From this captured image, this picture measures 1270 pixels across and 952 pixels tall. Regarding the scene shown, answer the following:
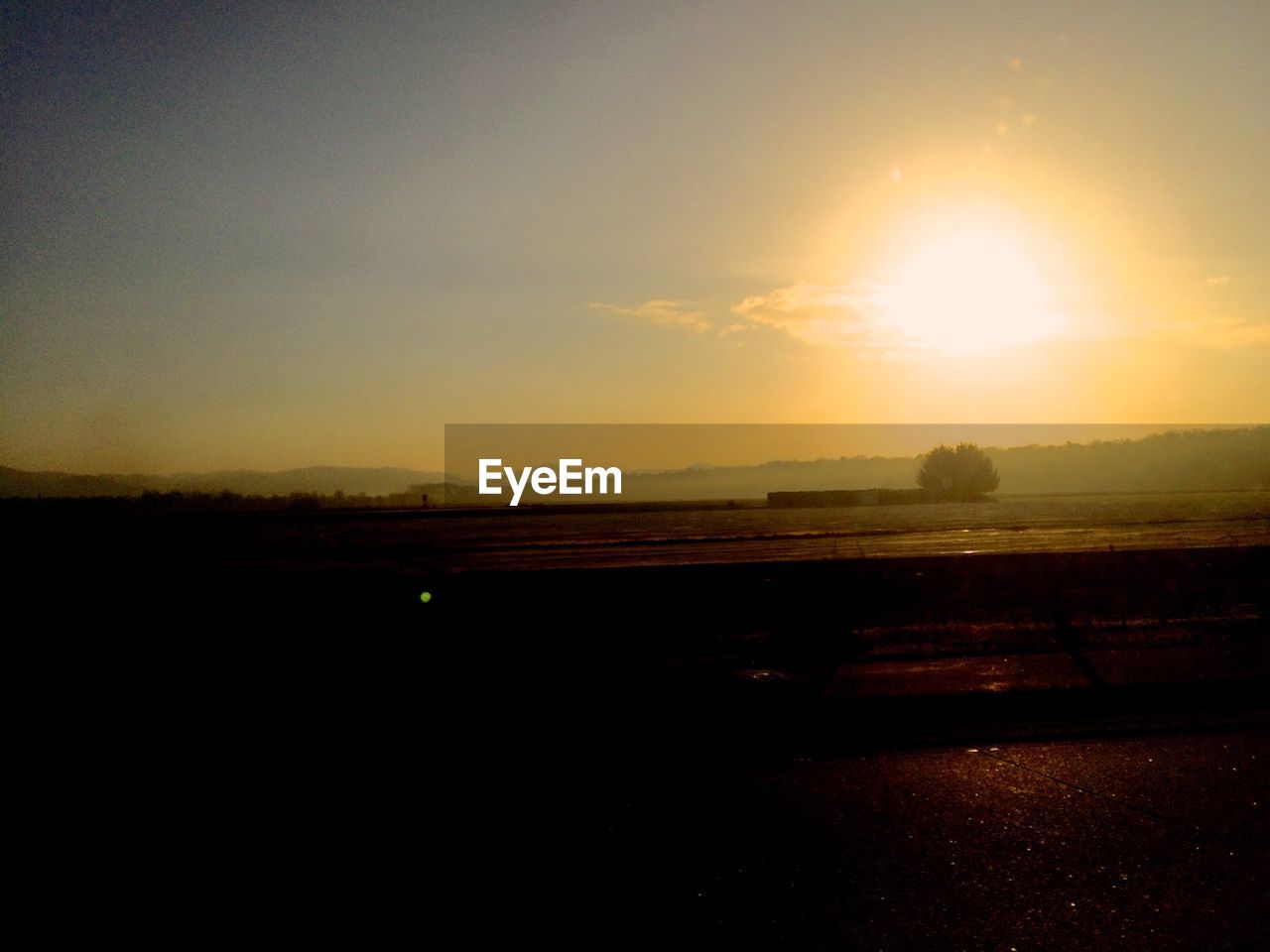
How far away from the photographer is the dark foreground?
4051mm

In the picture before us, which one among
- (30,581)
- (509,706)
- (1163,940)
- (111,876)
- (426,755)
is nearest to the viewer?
(1163,940)

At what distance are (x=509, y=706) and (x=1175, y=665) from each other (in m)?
5.23

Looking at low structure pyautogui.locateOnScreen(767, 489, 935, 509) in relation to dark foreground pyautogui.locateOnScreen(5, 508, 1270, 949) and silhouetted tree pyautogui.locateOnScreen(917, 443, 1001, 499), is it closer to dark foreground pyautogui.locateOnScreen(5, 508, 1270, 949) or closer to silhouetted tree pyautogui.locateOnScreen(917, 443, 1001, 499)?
silhouetted tree pyautogui.locateOnScreen(917, 443, 1001, 499)

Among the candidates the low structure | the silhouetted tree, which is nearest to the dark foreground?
the low structure

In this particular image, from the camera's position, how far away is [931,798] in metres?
5.20

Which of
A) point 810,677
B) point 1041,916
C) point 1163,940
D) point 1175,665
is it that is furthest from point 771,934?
point 1175,665

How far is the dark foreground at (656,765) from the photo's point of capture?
4.05 m

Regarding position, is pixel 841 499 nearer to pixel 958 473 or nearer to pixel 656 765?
pixel 958 473

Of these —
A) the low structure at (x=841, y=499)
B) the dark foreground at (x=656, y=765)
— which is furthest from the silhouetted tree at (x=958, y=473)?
the dark foreground at (x=656, y=765)

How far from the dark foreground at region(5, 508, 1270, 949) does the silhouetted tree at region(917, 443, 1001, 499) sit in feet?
228

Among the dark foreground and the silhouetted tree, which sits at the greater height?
the silhouetted tree

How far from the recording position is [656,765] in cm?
584

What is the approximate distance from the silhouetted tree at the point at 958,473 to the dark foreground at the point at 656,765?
69.5 meters

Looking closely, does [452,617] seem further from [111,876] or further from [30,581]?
[30,581]
